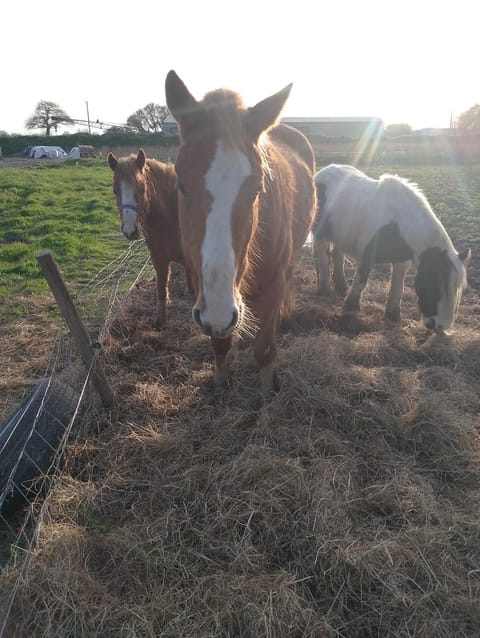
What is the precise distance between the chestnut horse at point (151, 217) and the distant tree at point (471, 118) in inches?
1855

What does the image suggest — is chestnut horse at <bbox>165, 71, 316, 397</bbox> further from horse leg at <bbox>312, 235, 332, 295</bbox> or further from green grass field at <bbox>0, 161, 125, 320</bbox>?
horse leg at <bbox>312, 235, 332, 295</bbox>

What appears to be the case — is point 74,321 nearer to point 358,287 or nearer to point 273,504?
point 273,504

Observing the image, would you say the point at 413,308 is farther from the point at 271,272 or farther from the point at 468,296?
the point at 271,272

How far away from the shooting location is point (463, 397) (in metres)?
3.30

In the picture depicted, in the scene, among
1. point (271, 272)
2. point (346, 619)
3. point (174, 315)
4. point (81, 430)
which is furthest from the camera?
point (174, 315)

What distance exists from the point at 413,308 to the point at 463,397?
7.28 ft

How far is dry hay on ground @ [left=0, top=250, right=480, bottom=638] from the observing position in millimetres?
1759

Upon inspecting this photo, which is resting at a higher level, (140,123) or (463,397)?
(140,123)

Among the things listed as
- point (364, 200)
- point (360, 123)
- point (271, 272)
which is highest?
point (360, 123)

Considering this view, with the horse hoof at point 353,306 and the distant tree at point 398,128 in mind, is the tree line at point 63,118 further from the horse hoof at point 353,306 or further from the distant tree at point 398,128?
the horse hoof at point 353,306

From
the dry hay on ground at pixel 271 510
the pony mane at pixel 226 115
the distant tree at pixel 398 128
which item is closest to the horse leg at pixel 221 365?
the dry hay on ground at pixel 271 510

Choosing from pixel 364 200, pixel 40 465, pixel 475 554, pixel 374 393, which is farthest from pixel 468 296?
pixel 40 465

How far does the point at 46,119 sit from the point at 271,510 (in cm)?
7304

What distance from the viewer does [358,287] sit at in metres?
4.98
